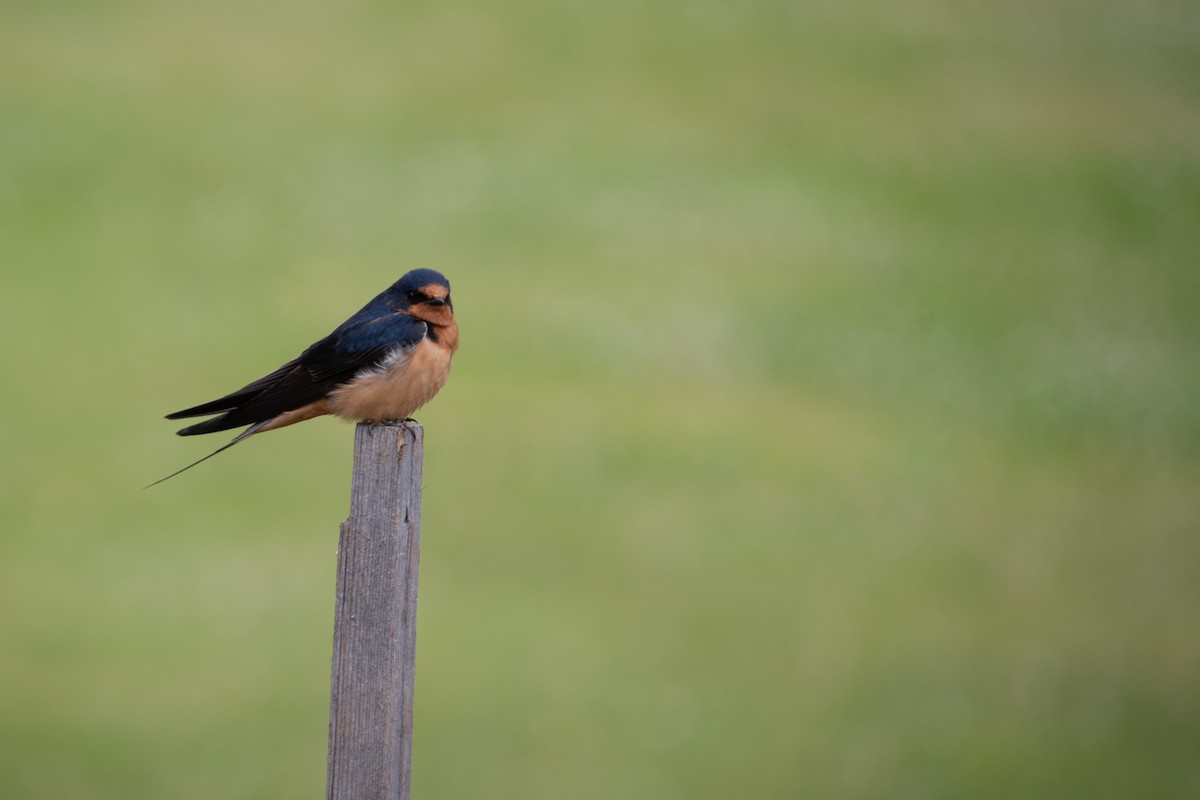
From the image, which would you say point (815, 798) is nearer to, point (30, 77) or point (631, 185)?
point (631, 185)

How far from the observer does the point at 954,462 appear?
15281 millimetres

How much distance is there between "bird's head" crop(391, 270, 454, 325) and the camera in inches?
233

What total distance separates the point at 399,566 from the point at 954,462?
39.6 feet

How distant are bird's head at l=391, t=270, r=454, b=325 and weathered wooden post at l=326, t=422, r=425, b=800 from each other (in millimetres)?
2048

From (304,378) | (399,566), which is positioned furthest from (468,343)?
(399,566)

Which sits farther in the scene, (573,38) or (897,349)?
(573,38)

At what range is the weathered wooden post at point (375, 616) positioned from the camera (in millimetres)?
3881

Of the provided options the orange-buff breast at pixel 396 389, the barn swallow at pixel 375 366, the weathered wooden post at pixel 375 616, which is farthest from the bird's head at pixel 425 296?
the weathered wooden post at pixel 375 616

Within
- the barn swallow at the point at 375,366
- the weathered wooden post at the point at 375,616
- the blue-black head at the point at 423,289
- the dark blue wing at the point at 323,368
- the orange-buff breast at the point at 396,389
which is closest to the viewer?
the weathered wooden post at the point at 375,616

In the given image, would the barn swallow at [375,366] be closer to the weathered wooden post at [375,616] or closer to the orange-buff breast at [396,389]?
the orange-buff breast at [396,389]

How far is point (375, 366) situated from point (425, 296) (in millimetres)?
405

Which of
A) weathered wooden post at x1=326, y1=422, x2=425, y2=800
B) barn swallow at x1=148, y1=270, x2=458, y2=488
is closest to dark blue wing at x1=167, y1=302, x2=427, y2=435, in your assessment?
barn swallow at x1=148, y1=270, x2=458, y2=488

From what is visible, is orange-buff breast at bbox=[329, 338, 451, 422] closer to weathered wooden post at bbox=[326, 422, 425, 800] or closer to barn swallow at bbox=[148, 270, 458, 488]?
barn swallow at bbox=[148, 270, 458, 488]

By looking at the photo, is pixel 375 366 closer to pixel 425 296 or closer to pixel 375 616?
pixel 425 296
